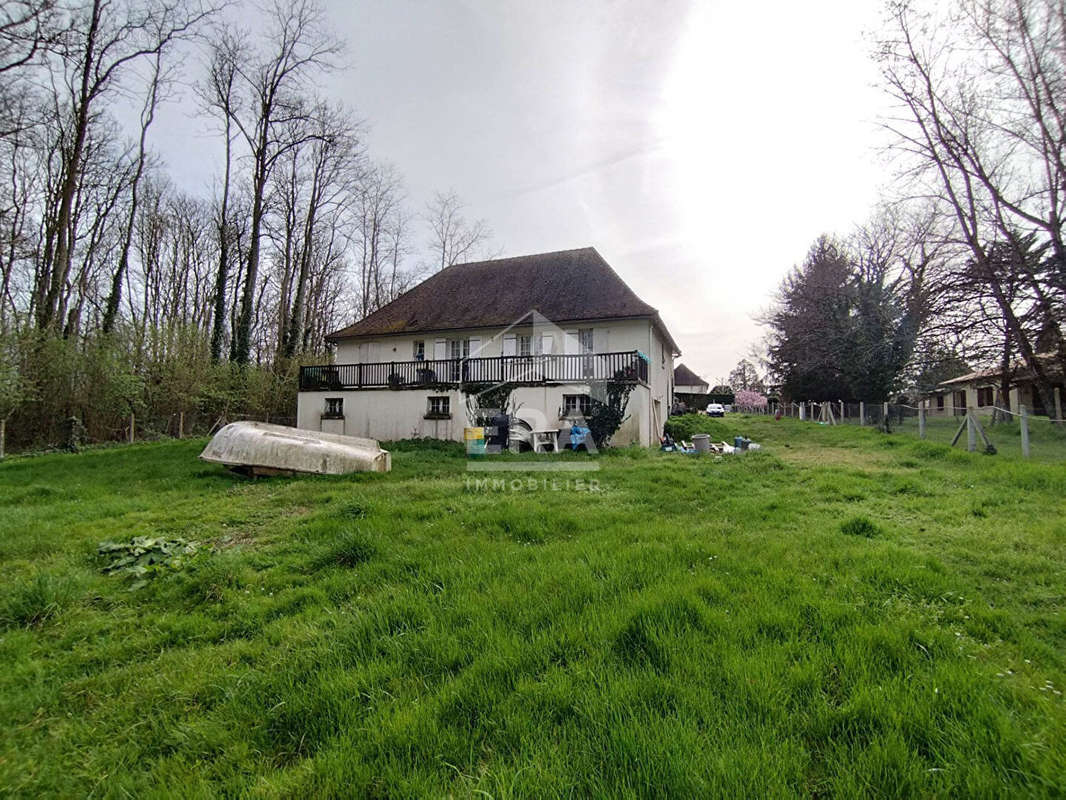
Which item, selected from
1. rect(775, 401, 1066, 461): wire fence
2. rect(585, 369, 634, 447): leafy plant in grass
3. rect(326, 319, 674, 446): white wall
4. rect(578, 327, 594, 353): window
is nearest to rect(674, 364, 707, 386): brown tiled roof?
rect(775, 401, 1066, 461): wire fence

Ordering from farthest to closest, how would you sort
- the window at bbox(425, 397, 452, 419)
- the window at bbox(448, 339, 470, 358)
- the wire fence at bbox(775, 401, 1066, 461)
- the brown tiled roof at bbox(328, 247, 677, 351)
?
the window at bbox(448, 339, 470, 358), the brown tiled roof at bbox(328, 247, 677, 351), the window at bbox(425, 397, 452, 419), the wire fence at bbox(775, 401, 1066, 461)

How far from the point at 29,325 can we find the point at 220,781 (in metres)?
17.9

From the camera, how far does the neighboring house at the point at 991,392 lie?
1311 cm

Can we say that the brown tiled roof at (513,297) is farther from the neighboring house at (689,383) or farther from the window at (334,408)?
the neighboring house at (689,383)

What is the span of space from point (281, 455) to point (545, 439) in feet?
22.7

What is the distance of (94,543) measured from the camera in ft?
16.4

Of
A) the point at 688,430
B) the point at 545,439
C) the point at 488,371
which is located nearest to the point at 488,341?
the point at 488,371

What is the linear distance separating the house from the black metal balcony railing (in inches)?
1.5

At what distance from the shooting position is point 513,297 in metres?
18.8

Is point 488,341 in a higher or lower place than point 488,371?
higher

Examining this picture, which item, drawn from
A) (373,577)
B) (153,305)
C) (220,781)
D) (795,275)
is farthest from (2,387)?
(795,275)

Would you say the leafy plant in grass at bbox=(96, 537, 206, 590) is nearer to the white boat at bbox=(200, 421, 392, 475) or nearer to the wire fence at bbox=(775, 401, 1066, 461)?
the white boat at bbox=(200, 421, 392, 475)

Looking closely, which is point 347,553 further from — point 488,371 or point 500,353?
point 500,353

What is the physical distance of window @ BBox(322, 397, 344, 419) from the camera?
16734 mm
